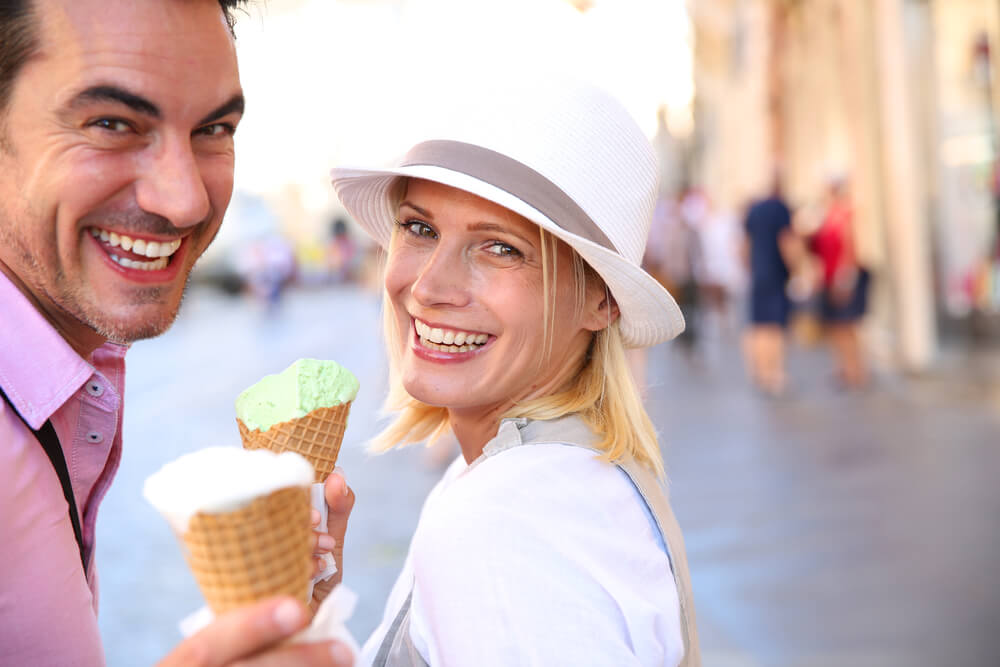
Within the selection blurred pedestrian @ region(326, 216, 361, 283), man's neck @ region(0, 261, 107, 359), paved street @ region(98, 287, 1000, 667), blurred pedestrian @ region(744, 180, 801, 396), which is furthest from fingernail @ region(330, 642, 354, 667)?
blurred pedestrian @ region(326, 216, 361, 283)

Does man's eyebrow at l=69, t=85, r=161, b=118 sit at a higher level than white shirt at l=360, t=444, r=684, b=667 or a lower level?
higher

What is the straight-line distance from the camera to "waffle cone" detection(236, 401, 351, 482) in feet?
5.75

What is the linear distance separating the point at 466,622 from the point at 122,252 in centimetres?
87

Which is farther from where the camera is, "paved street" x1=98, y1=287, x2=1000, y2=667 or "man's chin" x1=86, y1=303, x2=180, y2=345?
"paved street" x1=98, y1=287, x2=1000, y2=667

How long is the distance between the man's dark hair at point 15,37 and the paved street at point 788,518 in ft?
8.26

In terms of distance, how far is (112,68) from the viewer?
161 cm

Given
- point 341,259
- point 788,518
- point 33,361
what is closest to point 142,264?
point 33,361

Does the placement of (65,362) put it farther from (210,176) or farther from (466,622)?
(466,622)

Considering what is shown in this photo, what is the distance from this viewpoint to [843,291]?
10.7 metres

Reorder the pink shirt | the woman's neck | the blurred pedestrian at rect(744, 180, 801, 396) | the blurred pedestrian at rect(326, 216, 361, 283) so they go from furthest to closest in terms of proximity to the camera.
A: the blurred pedestrian at rect(326, 216, 361, 283)
the blurred pedestrian at rect(744, 180, 801, 396)
the woman's neck
the pink shirt

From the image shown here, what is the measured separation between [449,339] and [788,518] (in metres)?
4.77

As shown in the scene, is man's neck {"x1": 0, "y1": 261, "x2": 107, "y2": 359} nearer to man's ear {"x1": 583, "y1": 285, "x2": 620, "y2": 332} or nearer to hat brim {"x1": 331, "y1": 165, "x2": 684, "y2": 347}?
hat brim {"x1": 331, "y1": 165, "x2": 684, "y2": 347}

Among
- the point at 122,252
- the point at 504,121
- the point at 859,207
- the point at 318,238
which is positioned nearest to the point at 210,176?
the point at 122,252

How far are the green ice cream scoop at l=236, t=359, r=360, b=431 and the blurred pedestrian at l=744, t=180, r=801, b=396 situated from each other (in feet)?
30.2
